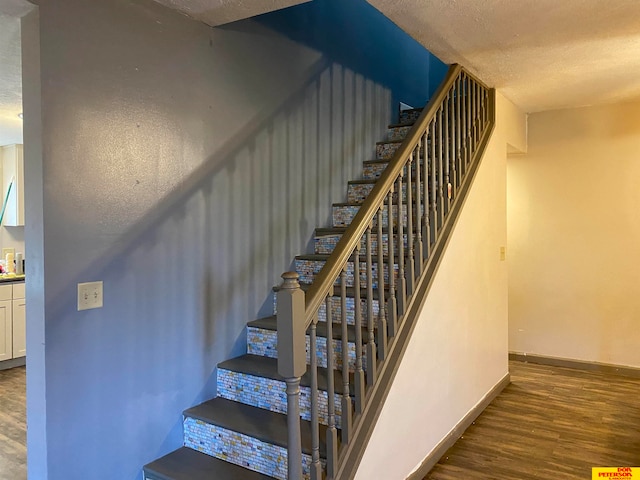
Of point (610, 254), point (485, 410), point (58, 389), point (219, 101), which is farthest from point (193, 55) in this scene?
point (610, 254)

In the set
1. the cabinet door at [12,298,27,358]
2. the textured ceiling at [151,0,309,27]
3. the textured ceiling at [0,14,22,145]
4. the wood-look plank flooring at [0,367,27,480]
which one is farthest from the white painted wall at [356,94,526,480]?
the cabinet door at [12,298,27,358]

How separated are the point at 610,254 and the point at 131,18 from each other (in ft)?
13.7

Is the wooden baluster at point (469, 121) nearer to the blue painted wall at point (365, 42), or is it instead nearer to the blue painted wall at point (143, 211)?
the blue painted wall at point (365, 42)

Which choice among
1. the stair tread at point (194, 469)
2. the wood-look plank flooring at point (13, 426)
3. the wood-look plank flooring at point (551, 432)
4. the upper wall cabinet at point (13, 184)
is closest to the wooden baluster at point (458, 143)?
the wood-look plank flooring at point (551, 432)

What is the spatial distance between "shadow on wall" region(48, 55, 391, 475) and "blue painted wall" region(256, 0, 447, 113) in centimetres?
20

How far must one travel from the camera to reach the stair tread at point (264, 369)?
2.17 meters

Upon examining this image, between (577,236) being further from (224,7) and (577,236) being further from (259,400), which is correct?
(224,7)

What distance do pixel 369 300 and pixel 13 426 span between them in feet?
8.92

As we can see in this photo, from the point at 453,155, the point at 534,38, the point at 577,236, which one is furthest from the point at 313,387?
the point at 577,236

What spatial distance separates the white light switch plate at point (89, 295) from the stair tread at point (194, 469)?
771 mm

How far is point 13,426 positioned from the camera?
3.14m

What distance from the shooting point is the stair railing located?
5.21 ft

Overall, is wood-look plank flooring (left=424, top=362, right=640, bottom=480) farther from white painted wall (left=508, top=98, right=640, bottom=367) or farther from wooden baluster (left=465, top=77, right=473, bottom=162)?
wooden baluster (left=465, top=77, right=473, bottom=162)

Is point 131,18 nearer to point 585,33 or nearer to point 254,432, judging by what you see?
point 254,432
